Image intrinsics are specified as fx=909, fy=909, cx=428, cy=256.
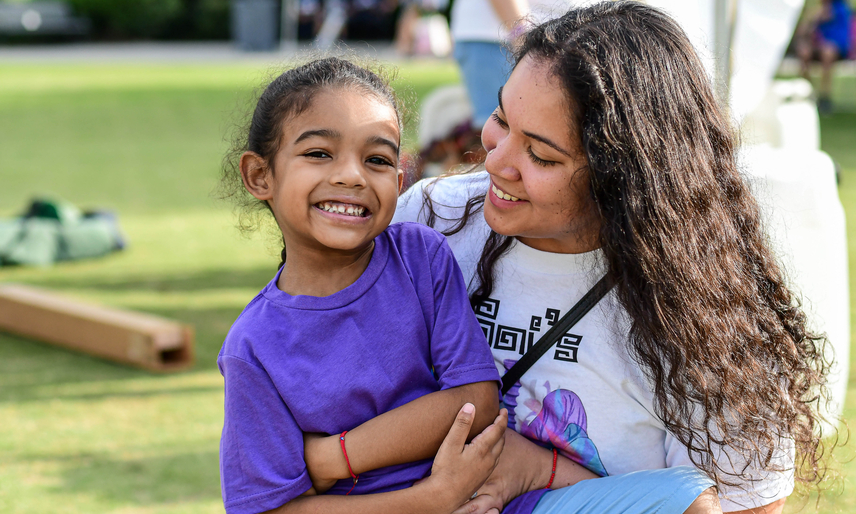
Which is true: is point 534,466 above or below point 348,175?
below

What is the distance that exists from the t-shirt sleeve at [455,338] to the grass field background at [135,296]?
53 cm

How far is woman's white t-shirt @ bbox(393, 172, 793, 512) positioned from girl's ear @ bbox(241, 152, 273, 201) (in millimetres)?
531

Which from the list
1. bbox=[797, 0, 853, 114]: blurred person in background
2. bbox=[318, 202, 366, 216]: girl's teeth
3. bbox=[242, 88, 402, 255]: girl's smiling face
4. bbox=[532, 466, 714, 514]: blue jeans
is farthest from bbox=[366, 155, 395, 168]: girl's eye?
bbox=[797, 0, 853, 114]: blurred person in background

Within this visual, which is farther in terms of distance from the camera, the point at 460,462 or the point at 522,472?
the point at 522,472

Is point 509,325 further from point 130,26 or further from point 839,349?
point 130,26

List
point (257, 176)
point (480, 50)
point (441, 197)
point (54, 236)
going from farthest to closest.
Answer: point (54, 236) < point (480, 50) < point (441, 197) < point (257, 176)

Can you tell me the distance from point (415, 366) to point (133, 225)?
227 inches

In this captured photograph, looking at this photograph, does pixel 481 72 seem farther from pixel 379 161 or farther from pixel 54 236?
pixel 54 236

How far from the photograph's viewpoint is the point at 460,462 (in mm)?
1673

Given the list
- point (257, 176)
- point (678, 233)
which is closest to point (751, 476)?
point (678, 233)

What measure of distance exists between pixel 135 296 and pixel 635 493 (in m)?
4.13

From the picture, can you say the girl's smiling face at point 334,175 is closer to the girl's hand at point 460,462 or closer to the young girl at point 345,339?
the young girl at point 345,339

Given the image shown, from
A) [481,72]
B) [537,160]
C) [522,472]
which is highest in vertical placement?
[537,160]

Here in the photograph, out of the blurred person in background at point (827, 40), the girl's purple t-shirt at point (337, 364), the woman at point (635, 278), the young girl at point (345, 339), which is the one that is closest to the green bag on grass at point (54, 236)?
the young girl at point (345, 339)
